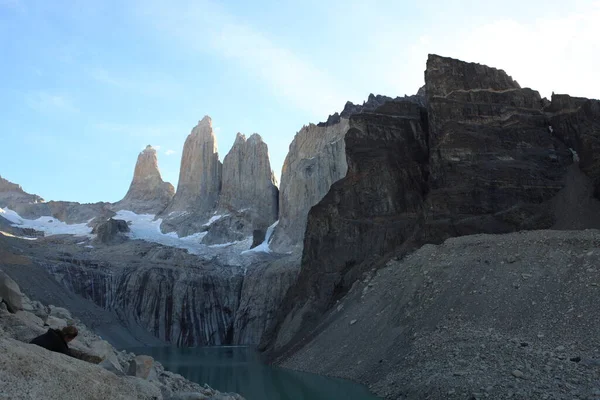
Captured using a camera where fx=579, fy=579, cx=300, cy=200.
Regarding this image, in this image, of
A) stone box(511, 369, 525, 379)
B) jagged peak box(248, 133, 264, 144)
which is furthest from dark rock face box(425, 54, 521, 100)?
jagged peak box(248, 133, 264, 144)

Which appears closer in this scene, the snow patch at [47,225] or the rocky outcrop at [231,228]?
the rocky outcrop at [231,228]

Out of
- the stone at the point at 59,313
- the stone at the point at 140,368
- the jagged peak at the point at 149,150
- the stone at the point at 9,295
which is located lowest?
the stone at the point at 59,313

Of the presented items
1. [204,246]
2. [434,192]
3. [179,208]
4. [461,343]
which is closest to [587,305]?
[461,343]

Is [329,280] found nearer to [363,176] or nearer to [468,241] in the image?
[363,176]

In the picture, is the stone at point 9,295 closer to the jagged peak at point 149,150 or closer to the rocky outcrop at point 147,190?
the rocky outcrop at point 147,190

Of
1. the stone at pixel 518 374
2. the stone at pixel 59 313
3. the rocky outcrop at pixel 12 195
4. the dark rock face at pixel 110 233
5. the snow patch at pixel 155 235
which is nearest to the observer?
the stone at pixel 518 374

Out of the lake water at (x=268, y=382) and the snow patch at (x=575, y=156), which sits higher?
the snow patch at (x=575, y=156)

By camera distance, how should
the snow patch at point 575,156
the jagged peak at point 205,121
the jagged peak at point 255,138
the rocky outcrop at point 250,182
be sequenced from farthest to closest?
the jagged peak at point 205,121
the jagged peak at point 255,138
the rocky outcrop at point 250,182
the snow patch at point 575,156

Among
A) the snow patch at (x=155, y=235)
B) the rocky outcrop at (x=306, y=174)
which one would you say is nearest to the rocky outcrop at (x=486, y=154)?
the rocky outcrop at (x=306, y=174)
